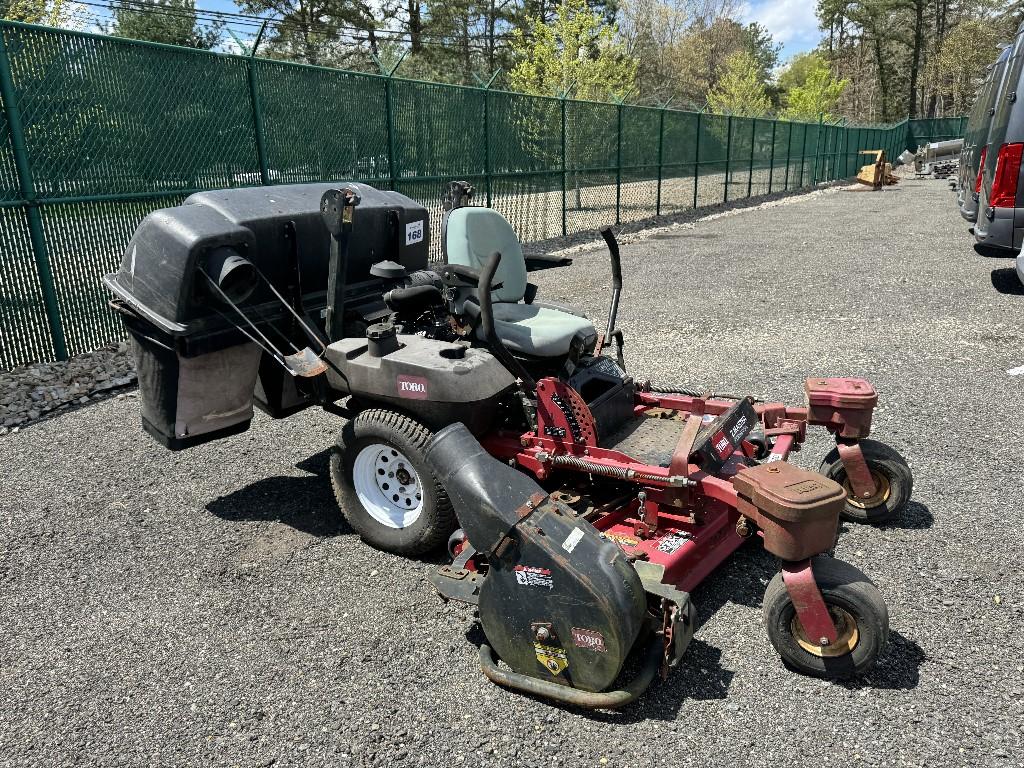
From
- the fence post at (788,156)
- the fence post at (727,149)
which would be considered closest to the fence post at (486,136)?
the fence post at (727,149)

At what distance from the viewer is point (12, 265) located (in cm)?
601

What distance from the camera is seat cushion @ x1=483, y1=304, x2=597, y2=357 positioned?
3.60 meters

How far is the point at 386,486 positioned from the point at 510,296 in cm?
129

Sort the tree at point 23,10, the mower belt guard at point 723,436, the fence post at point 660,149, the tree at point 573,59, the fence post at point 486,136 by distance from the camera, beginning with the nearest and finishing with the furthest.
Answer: the mower belt guard at point 723,436, the fence post at point 486,136, the tree at point 23,10, the fence post at point 660,149, the tree at point 573,59

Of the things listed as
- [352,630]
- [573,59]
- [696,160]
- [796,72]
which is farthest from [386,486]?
[796,72]

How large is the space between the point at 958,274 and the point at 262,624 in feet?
33.3

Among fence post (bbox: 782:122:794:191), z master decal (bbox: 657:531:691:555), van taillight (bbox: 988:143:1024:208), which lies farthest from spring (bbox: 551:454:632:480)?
fence post (bbox: 782:122:794:191)

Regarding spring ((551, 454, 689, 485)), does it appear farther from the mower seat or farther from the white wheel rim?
the white wheel rim

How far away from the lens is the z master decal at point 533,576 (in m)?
2.52

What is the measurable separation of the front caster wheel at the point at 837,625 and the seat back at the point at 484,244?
2204mm

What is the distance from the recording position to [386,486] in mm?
3717

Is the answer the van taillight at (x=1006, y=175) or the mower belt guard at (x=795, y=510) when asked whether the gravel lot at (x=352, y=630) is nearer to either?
the mower belt guard at (x=795, y=510)

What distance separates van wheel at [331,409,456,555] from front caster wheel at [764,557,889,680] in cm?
144

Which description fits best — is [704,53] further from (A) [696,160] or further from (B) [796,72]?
(A) [696,160]
